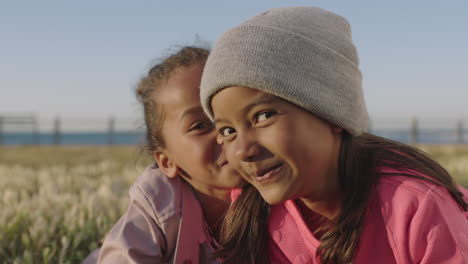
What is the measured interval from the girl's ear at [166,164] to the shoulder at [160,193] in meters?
0.03

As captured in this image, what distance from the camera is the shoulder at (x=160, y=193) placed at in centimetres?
291

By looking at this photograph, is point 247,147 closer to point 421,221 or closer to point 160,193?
point 421,221

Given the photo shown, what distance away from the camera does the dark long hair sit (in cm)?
239

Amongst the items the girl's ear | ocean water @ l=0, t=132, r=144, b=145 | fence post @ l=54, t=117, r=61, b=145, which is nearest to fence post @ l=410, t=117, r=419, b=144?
ocean water @ l=0, t=132, r=144, b=145

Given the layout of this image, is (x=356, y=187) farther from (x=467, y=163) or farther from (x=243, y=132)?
(x=467, y=163)

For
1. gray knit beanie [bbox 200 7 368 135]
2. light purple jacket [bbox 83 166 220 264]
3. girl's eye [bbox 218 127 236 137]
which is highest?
gray knit beanie [bbox 200 7 368 135]

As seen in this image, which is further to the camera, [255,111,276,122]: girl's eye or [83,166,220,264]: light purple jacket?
[83,166,220,264]: light purple jacket

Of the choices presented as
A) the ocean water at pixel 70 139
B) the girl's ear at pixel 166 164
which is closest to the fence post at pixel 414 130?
the ocean water at pixel 70 139

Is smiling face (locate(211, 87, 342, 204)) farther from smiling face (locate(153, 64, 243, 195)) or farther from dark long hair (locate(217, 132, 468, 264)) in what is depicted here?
smiling face (locate(153, 64, 243, 195))

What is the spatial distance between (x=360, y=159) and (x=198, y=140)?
856mm

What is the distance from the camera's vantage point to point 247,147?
215 cm

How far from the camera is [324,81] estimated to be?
91.0 inches

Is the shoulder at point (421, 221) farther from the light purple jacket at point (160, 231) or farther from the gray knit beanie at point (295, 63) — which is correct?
the light purple jacket at point (160, 231)

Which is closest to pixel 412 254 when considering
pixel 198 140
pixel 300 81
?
pixel 300 81
